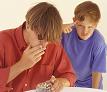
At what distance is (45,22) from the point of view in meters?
1.05

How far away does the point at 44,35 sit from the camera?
106 centimetres

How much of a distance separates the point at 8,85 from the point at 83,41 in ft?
1.83

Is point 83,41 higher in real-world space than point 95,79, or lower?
higher

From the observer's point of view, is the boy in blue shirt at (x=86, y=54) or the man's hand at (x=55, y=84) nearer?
the man's hand at (x=55, y=84)

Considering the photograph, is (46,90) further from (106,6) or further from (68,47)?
(106,6)

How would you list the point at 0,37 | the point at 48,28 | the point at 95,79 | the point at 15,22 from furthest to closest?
the point at 15,22, the point at 95,79, the point at 0,37, the point at 48,28

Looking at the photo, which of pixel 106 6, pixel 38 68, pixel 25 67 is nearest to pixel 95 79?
pixel 38 68

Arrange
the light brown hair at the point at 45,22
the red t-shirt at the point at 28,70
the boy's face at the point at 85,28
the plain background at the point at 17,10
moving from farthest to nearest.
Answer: the plain background at the point at 17,10 < the boy's face at the point at 85,28 < the red t-shirt at the point at 28,70 < the light brown hair at the point at 45,22

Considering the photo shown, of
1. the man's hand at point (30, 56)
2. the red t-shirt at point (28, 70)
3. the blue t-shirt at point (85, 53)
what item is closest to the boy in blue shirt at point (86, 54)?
the blue t-shirt at point (85, 53)

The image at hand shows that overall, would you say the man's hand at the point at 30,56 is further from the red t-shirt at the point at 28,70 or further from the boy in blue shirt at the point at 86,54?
the boy in blue shirt at the point at 86,54

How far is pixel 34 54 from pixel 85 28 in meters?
0.46

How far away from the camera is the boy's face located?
150cm

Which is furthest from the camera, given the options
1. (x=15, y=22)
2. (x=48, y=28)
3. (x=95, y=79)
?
(x=15, y=22)

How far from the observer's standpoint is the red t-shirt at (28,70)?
3.88 ft
